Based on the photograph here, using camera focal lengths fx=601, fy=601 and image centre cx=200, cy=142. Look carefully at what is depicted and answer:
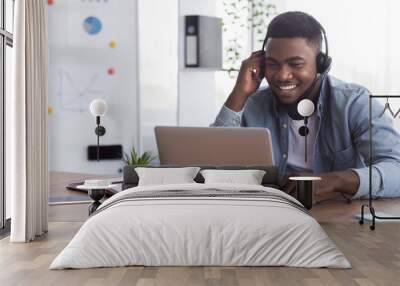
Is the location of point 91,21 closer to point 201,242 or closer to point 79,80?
point 79,80

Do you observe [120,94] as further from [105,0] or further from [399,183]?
[399,183]

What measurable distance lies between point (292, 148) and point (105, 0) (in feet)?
10.6

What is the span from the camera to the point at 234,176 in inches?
235

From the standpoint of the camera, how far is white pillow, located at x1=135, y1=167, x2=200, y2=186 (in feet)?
19.5

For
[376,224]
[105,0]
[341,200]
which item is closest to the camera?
[376,224]

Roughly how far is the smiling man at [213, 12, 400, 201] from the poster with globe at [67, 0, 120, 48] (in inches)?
75.9

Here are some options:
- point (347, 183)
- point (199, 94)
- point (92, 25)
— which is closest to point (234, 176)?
point (199, 94)

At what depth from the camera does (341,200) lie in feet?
25.2

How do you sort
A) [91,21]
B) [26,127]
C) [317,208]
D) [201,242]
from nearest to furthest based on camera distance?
[201,242] < [26,127] < [317,208] < [91,21]

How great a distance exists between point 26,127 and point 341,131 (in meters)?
4.22

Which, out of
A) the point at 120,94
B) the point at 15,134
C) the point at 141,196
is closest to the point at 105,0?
Answer: the point at 120,94

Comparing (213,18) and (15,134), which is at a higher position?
(213,18)

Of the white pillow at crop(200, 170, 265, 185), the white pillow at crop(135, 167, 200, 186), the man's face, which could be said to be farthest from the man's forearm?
the white pillow at crop(135, 167, 200, 186)

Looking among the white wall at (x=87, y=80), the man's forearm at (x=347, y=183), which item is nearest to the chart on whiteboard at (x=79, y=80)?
the white wall at (x=87, y=80)
